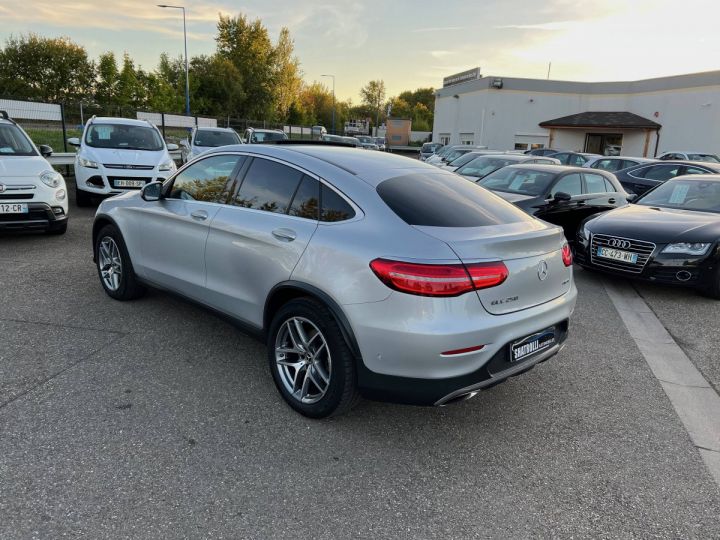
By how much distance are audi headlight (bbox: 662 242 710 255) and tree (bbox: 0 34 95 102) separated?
5745 cm

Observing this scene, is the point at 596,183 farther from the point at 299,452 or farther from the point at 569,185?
the point at 299,452

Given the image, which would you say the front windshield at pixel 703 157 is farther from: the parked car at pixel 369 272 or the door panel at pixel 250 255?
the door panel at pixel 250 255

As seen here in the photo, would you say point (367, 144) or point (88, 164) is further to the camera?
point (367, 144)

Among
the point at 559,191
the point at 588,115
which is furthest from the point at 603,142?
the point at 559,191

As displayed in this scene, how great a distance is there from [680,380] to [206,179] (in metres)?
4.13

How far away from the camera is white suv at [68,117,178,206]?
10.1 m

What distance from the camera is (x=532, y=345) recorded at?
3.12m

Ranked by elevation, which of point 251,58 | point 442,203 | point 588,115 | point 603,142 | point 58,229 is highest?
point 251,58

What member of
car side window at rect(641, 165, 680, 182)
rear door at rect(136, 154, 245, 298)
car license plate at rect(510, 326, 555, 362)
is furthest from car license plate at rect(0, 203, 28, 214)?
car side window at rect(641, 165, 680, 182)

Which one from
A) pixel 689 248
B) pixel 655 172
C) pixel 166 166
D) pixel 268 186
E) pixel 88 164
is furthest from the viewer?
pixel 655 172

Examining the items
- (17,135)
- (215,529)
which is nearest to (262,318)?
(215,529)

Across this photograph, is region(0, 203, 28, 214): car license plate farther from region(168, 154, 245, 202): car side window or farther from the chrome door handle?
the chrome door handle

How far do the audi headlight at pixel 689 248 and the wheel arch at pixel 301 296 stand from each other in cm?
506

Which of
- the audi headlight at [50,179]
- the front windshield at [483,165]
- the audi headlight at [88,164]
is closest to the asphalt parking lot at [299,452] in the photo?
the audi headlight at [50,179]
